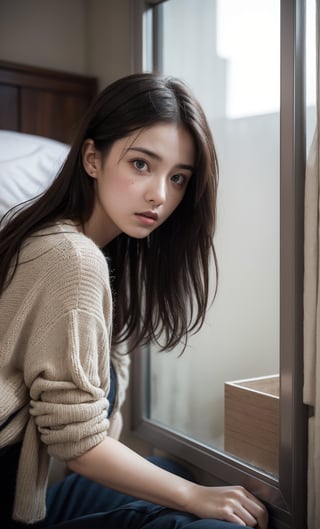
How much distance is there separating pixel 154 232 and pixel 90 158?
0.95 ft

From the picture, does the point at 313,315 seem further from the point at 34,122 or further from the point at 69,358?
the point at 34,122

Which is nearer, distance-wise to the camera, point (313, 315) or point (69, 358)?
point (69, 358)

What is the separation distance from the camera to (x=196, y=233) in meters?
1.35

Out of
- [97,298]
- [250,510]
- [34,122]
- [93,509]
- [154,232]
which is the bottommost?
[93,509]

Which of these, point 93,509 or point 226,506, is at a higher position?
point 226,506

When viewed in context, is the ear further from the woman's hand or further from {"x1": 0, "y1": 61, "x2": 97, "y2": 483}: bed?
the woman's hand

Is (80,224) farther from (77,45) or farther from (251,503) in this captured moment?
(77,45)

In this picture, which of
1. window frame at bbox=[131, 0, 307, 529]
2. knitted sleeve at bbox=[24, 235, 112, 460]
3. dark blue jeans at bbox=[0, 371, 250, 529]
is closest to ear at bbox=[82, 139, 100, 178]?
knitted sleeve at bbox=[24, 235, 112, 460]

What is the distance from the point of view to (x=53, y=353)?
3.43 ft

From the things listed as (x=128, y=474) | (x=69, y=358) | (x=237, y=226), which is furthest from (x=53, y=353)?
(x=237, y=226)

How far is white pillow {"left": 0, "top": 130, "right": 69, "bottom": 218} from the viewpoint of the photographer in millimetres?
1484

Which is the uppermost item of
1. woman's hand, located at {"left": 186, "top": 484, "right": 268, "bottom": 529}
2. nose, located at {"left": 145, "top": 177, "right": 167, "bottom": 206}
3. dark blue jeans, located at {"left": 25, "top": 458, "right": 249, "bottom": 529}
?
nose, located at {"left": 145, "top": 177, "right": 167, "bottom": 206}

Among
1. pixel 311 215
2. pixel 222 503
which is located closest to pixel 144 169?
pixel 311 215

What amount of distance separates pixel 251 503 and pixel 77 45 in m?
1.58
